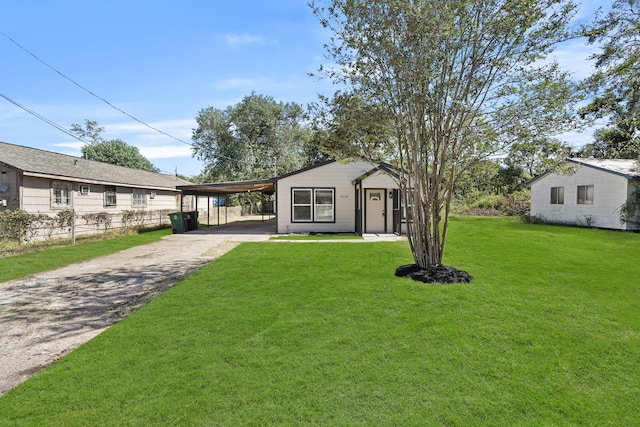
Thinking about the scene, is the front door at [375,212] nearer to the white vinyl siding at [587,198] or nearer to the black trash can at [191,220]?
the white vinyl siding at [587,198]

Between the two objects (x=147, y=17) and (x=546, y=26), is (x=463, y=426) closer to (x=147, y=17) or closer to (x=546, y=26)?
(x=546, y=26)

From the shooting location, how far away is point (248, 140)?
112ft

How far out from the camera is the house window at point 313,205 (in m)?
14.3

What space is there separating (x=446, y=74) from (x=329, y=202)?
29.2ft

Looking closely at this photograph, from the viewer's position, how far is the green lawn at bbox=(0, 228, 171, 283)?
280 inches

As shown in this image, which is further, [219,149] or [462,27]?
[219,149]

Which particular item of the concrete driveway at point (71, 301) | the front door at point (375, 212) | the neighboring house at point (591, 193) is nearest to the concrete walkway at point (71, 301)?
the concrete driveway at point (71, 301)

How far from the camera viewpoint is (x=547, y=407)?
249 centimetres

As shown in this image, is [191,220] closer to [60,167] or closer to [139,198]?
[139,198]

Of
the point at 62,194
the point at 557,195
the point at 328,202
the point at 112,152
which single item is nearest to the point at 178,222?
the point at 62,194

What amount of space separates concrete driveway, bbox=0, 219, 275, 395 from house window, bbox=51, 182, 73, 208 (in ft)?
21.2

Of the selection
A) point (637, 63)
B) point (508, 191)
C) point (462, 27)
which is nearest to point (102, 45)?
point (462, 27)

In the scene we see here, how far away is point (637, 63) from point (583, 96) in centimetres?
755

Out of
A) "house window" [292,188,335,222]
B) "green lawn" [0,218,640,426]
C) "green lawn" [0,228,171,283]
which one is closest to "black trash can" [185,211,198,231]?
"green lawn" [0,228,171,283]
